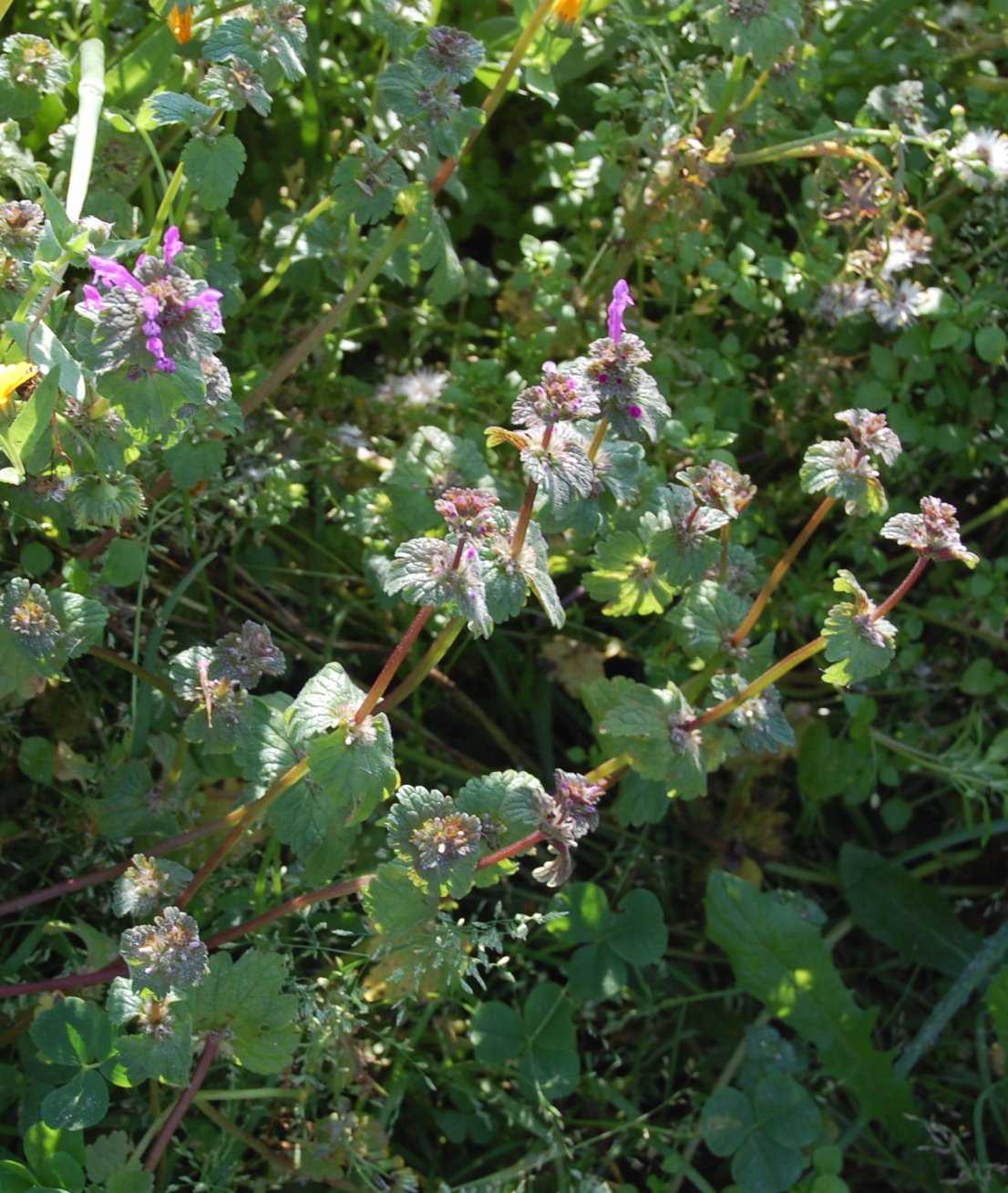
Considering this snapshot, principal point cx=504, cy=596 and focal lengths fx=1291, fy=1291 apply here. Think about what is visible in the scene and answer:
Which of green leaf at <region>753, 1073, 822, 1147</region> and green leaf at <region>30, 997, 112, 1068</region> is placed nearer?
green leaf at <region>30, 997, 112, 1068</region>

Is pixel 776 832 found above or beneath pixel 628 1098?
above

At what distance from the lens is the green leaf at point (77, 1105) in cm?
157

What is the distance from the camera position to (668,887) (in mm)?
2352

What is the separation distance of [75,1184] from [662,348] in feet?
5.00

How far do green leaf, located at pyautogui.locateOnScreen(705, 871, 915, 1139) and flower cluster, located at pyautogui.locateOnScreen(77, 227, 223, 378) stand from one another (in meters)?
1.31

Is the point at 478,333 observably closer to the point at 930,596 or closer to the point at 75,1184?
the point at 930,596

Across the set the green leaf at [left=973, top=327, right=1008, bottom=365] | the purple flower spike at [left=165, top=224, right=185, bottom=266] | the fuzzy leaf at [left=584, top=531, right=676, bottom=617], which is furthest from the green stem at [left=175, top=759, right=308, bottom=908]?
the green leaf at [left=973, top=327, right=1008, bottom=365]

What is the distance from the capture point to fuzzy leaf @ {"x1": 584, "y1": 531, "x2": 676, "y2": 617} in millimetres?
1714

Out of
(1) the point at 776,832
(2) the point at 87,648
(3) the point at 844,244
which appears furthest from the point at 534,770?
(3) the point at 844,244

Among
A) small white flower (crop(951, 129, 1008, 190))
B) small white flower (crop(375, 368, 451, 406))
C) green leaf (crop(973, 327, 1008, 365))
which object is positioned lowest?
small white flower (crop(375, 368, 451, 406))

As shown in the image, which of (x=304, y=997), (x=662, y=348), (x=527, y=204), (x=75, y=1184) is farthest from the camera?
(x=527, y=204)

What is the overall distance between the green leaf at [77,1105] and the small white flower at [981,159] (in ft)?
6.05

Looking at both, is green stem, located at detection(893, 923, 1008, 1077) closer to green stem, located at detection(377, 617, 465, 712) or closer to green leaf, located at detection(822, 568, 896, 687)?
green leaf, located at detection(822, 568, 896, 687)

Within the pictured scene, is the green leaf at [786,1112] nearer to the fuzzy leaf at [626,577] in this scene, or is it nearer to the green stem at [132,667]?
the fuzzy leaf at [626,577]
